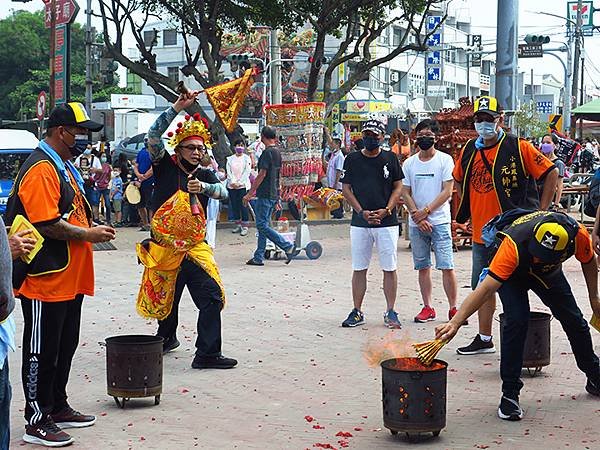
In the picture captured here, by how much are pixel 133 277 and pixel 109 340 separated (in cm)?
696

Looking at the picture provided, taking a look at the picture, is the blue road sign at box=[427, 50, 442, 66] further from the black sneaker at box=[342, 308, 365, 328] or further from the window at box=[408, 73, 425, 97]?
the black sneaker at box=[342, 308, 365, 328]

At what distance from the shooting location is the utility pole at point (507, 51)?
51.2ft

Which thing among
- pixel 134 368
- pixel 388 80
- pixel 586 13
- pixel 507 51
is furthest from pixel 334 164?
pixel 388 80

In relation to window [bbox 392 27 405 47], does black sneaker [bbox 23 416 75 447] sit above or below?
below

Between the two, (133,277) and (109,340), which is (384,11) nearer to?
(133,277)

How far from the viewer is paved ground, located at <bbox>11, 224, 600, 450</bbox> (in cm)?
625

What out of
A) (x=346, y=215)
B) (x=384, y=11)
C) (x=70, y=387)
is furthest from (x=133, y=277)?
(x=384, y=11)

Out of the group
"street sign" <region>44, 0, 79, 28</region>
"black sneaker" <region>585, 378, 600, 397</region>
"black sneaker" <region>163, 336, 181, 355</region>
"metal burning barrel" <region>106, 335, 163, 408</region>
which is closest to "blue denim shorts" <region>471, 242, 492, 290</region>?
"black sneaker" <region>585, 378, 600, 397</region>

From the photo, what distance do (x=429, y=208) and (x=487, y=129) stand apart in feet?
6.48

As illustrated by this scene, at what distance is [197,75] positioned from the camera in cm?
2583

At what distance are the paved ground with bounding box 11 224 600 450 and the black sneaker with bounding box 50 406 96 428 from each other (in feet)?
0.28

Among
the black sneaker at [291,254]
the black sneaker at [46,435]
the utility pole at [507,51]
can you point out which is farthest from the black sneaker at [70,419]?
the utility pole at [507,51]

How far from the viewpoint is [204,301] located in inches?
311

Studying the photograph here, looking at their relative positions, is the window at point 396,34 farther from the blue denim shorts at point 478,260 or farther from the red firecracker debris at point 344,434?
the red firecracker debris at point 344,434
